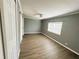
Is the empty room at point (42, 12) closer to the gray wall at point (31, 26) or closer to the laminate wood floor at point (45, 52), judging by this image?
the laminate wood floor at point (45, 52)

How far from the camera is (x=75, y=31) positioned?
10.5ft

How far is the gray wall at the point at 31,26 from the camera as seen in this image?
27.6 ft

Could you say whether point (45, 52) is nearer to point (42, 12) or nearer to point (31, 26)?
point (42, 12)

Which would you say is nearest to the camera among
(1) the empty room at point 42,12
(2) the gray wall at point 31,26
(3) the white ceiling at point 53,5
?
(1) the empty room at point 42,12

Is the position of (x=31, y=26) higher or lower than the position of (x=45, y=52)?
higher

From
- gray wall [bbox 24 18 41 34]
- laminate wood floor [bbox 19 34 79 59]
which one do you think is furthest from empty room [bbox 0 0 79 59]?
gray wall [bbox 24 18 41 34]

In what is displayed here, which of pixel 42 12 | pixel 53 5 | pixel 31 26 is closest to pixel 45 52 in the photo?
pixel 53 5

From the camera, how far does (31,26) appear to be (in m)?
8.69

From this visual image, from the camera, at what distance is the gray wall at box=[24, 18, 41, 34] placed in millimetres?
8414

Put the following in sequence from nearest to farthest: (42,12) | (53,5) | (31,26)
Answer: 1. (53,5)
2. (42,12)
3. (31,26)

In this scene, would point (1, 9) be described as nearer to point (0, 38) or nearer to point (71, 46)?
point (0, 38)

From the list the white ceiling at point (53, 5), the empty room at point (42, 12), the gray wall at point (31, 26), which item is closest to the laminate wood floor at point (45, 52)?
the empty room at point (42, 12)

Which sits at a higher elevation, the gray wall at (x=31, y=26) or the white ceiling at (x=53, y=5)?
the white ceiling at (x=53, y=5)

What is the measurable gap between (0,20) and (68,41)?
383cm
